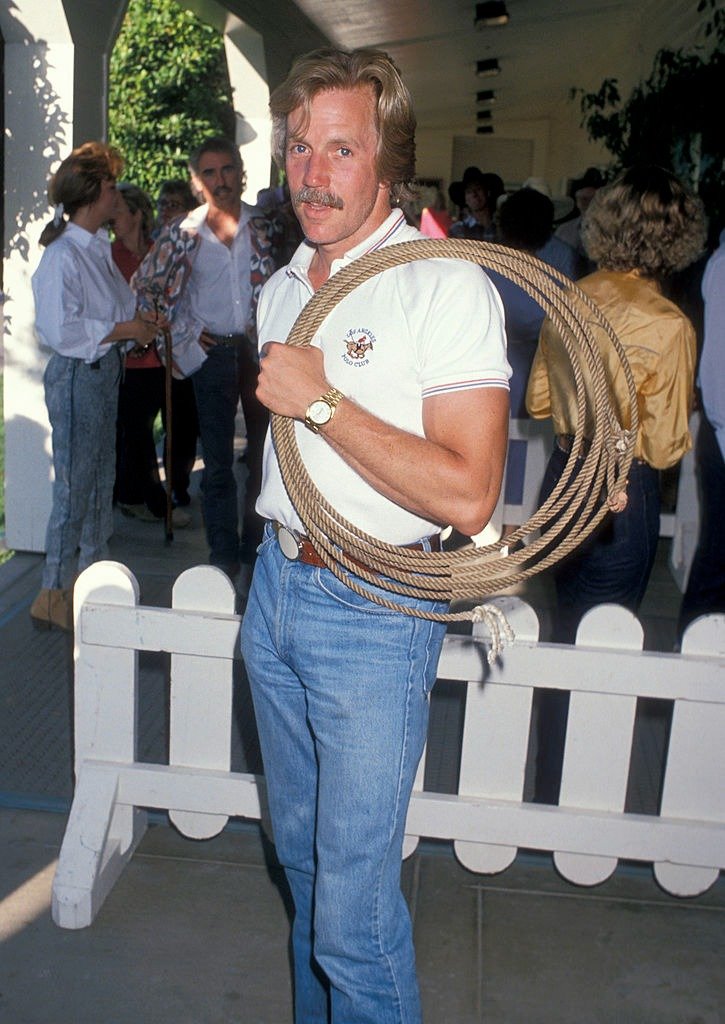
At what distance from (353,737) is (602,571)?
1447 mm

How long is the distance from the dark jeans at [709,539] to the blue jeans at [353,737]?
7.47 ft

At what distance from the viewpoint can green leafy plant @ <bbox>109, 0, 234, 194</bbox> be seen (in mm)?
18297

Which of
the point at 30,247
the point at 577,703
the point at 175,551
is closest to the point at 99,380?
the point at 30,247

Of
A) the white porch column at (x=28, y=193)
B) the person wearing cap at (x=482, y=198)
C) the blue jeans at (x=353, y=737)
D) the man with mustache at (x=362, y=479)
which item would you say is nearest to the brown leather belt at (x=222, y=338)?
the white porch column at (x=28, y=193)

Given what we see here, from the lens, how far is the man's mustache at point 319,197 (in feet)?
6.44

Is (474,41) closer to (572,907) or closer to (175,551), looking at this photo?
(175,551)

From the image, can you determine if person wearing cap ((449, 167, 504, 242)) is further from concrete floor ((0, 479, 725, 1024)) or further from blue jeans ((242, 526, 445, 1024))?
blue jeans ((242, 526, 445, 1024))

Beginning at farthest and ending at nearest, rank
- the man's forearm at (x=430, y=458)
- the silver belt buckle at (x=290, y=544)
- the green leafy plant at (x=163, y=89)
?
the green leafy plant at (x=163, y=89), the silver belt buckle at (x=290, y=544), the man's forearm at (x=430, y=458)

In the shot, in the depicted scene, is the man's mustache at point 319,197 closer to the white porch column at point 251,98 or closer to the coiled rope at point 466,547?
the coiled rope at point 466,547

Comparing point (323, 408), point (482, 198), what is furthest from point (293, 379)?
point (482, 198)

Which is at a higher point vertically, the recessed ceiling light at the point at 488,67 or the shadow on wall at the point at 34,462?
the recessed ceiling light at the point at 488,67

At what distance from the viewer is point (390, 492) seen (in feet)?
6.23

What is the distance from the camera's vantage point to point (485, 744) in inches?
119

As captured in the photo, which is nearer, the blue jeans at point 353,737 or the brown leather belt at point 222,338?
the blue jeans at point 353,737
